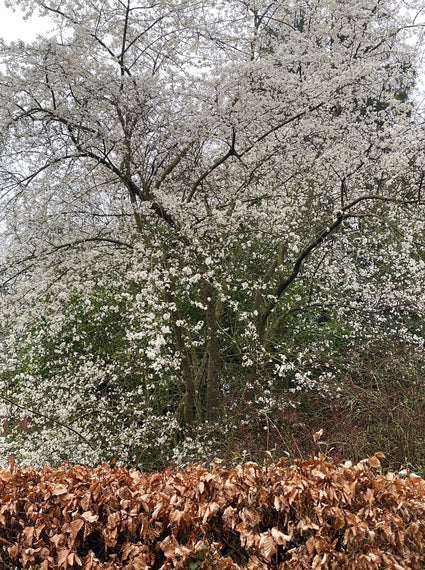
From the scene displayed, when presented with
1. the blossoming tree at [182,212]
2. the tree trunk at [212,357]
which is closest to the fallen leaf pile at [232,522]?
the blossoming tree at [182,212]

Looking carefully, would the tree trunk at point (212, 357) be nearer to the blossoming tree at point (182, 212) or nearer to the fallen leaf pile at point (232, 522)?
the blossoming tree at point (182, 212)

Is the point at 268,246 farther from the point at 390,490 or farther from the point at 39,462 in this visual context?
the point at 390,490

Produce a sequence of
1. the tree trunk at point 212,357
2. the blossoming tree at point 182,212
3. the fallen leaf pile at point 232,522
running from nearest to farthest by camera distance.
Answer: the fallen leaf pile at point 232,522
the blossoming tree at point 182,212
the tree trunk at point 212,357

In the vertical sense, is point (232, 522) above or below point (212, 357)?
below

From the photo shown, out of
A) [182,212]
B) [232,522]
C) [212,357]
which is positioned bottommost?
[232,522]

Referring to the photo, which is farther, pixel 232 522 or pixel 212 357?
pixel 212 357

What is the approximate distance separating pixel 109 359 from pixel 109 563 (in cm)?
397

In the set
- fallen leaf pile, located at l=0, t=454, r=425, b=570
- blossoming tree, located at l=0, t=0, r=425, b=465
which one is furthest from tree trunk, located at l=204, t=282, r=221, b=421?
fallen leaf pile, located at l=0, t=454, r=425, b=570

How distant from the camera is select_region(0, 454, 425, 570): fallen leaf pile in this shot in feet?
6.98

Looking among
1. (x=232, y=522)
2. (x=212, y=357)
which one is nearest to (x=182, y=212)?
(x=212, y=357)

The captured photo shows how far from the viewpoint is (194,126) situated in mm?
5176

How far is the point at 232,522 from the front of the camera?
7.39 feet

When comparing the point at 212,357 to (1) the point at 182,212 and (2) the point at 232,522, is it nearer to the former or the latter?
(1) the point at 182,212

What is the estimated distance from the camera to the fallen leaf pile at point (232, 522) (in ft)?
6.98
